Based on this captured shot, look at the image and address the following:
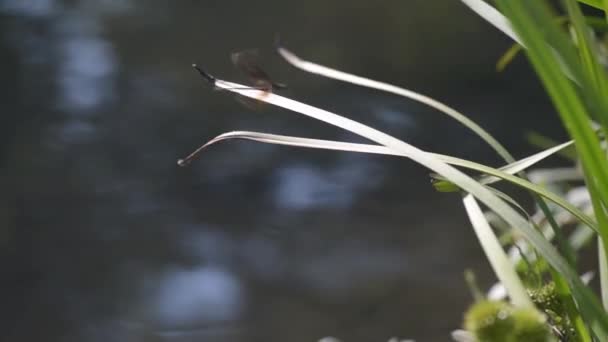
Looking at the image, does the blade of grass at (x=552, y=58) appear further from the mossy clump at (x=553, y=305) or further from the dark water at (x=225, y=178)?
the dark water at (x=225, y=178)

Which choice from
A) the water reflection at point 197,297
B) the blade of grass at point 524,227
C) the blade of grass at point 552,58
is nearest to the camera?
the blade of grass at point 552,58

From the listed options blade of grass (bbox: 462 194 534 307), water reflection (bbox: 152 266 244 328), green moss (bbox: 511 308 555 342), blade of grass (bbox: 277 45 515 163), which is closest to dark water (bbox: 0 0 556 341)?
water reflection (bbox: 152 266 244 328)

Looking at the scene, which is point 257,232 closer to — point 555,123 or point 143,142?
point 143,142

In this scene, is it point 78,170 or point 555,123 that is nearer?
point 78,170

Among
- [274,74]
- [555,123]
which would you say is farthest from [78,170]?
[555,123]

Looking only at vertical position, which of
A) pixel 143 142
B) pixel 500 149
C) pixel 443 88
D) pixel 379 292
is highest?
pixel 443 88

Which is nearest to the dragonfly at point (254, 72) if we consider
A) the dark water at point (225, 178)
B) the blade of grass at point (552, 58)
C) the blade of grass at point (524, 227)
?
the blade of grass at point (524, 227)

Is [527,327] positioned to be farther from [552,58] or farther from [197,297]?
[197,297]
